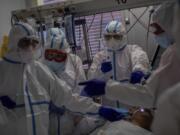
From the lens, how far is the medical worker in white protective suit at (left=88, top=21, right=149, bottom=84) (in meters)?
2.89

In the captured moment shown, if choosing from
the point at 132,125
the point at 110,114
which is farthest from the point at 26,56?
the point at 132,125

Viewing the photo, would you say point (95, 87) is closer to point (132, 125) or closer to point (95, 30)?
point (132, 125)

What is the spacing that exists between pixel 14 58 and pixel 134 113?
0.97 m

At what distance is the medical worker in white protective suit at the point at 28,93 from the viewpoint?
6.86 ft

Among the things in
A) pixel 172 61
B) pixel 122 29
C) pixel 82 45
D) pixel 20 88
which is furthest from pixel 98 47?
pixel 172 61

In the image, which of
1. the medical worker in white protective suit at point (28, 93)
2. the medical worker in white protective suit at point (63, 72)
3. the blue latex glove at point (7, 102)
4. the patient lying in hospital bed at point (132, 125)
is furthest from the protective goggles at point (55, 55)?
the patient lying in hospital bed at point (132, 125)

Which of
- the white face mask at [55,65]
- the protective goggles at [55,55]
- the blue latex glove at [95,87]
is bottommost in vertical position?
the blue latex glove at [95,87]

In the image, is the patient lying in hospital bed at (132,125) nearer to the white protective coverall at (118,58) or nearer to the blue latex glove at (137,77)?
the blue latex glove at (137,77)

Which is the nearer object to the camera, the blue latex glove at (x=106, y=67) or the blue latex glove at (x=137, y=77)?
the blue latex glove at (x=137, y=77)

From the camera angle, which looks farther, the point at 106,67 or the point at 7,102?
the point at 106,67

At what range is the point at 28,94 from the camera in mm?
2098

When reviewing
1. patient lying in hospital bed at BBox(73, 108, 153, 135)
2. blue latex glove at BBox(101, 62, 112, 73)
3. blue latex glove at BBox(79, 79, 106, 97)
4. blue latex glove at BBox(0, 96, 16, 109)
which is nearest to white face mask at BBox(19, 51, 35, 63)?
blue latex glove at BBox(0, 96, 16, 109)

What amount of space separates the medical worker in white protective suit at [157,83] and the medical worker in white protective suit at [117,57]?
3.27ft

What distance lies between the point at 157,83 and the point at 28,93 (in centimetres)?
98
